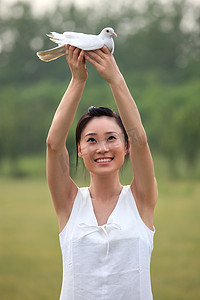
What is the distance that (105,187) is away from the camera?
141 cm

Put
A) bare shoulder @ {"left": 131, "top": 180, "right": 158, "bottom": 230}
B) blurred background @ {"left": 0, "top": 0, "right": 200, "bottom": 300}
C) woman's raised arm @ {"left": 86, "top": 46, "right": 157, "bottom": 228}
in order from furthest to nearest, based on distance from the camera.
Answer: blurred background @ {"left": 0, "top": 0, "right": 200, "bottom": 300}
bare shoulder @ {"left": 131, "top": 180, "right": 158, "bottom": 230}
woman's raised arm @ {"left": 86, "top": 46, "right": 157, "bottom": 228}

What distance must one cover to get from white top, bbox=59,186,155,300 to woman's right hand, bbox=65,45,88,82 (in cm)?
46

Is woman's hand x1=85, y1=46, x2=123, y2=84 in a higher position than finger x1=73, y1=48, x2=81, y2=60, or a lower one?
lower

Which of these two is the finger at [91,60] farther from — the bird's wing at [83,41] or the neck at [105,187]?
the neck at [105,187]

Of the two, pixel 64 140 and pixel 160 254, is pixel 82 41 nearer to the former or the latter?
pixel 64 140

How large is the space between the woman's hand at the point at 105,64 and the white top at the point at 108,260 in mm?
436

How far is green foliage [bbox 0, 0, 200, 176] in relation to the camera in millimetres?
11664

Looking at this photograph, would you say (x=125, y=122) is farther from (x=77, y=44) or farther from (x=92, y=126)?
(x=77, y=44)

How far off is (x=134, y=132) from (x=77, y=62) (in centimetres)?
28

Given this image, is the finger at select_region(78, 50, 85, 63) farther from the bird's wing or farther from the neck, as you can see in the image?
the neck

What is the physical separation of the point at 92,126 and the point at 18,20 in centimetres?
1278

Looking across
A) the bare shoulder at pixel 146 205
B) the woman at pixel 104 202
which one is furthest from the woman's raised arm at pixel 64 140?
the bare shoulder at pixel 146 205

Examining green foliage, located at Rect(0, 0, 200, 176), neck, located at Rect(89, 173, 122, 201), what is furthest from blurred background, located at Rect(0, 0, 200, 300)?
neck, located at Rect(89, 173, 122, 201)

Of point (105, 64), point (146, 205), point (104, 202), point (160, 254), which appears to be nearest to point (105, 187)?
point (104, 202)
